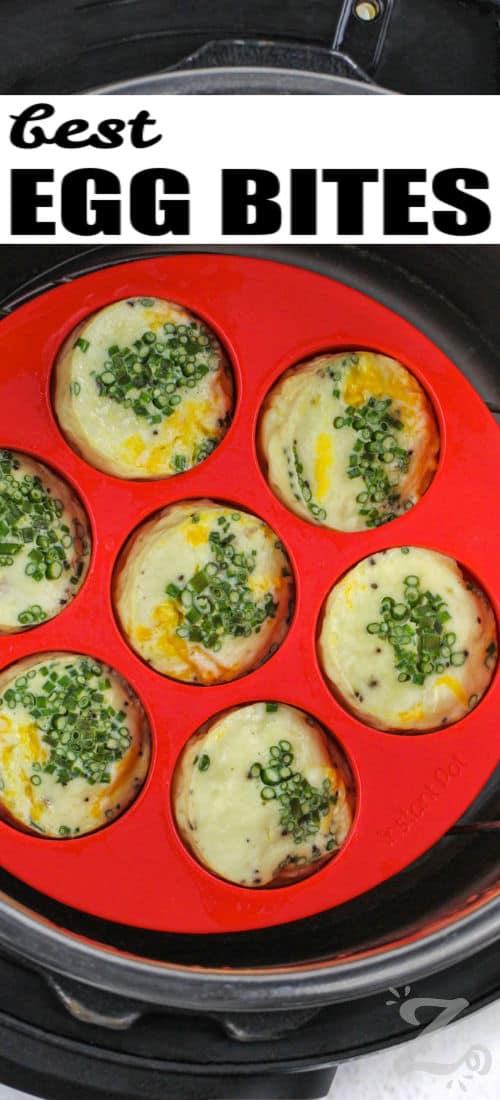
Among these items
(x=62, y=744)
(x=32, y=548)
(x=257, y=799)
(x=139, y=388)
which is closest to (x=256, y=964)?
(x=257, y=799)

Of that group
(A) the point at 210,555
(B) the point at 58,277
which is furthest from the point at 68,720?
(B) the point at 58,277

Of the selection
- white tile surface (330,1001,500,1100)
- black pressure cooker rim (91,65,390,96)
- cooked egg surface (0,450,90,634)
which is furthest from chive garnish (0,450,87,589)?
white tile surface (330,1001,500,1100)

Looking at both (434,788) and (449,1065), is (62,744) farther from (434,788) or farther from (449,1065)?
(449,1065)

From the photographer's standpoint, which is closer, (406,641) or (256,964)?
(406,641)

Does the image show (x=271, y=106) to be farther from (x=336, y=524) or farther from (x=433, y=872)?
(x=433, y=872)

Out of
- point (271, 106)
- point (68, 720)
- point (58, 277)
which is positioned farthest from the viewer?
point (58, 277)

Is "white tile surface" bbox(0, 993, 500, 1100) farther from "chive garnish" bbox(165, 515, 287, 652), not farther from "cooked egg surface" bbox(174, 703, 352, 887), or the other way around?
"chive garnish" bbox(165, 515, 287, 652)
